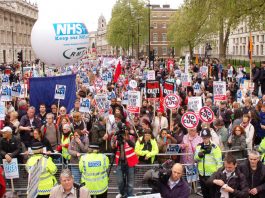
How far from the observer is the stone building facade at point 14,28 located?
87.6 m

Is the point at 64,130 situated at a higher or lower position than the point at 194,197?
higher

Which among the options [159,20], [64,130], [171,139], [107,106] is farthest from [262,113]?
[159,20]

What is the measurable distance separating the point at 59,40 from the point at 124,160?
584 centimetres

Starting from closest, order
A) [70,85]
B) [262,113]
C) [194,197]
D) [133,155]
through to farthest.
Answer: [133,155], [194,197], [262,113], [70,85]

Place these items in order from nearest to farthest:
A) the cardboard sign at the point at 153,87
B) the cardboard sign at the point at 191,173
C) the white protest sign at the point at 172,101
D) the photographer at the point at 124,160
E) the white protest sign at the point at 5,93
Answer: the photographer at the point at 124,160 < the cardboard sign at the point at 191,173 < the white protest sign at the point at 172,101 < the cardboard sign at the point at 153,87 < the white protest sign at the point at 5,93

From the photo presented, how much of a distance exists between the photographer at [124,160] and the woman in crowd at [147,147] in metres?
0.42

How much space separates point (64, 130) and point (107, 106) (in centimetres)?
334

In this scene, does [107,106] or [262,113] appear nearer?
[262,113]

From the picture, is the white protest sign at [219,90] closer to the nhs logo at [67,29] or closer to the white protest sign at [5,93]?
the nhs logo at [67,29]

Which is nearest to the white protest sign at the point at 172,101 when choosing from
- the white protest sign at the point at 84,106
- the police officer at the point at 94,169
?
the white protest sign at the point at 84,106

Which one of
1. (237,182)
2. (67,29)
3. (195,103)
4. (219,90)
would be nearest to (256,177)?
(237,182)

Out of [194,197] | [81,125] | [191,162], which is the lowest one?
[194,197]

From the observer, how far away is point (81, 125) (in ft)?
32.5

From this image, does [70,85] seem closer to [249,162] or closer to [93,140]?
[93,140]
